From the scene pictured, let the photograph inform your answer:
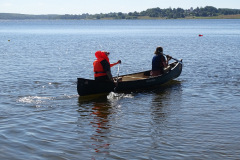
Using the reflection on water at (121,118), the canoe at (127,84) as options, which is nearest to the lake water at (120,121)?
the reflection on water at (121,118)

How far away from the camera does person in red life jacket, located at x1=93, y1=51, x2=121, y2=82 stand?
15.5m

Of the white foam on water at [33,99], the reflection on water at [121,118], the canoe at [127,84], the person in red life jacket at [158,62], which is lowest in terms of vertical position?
the reflection on water at [121,118]

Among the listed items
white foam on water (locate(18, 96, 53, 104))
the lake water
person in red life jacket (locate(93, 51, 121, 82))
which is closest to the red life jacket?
person in red life jacket (locate(93, 51, 121, 82))

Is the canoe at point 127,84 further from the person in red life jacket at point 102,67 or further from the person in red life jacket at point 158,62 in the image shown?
the person in red life jacket at point 158,62

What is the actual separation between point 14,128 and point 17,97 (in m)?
4.64

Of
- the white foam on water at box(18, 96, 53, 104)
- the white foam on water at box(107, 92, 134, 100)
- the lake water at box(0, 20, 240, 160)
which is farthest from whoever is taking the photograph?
the white foam on water at box(107, 92, 134, 100)

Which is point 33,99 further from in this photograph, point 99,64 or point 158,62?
point 158,62

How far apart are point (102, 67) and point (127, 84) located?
5.28 feet

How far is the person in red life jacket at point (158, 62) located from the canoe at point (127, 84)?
37 centimetres

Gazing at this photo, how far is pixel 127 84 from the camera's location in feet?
54.6

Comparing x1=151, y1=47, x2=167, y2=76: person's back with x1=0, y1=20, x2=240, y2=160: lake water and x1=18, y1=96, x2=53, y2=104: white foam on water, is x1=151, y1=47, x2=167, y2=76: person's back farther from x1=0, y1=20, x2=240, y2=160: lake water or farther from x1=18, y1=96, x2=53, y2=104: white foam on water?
x1=18, y1=96, x2=53, y2=104: white foam on water

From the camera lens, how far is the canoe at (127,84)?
1541cm

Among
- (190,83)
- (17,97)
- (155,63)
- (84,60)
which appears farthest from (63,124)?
(84,60)

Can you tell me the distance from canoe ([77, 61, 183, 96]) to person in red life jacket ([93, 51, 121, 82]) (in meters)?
0.26
